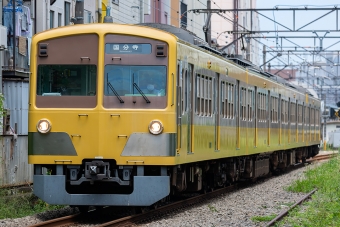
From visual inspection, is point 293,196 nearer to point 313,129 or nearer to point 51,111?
point 51,111

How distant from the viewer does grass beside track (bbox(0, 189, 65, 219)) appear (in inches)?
582

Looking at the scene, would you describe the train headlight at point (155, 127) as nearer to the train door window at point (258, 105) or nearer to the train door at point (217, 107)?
the train door at point (217, 107)

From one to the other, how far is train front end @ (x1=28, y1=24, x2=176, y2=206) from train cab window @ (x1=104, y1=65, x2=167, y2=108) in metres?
0.01

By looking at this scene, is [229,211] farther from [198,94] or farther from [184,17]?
[184,17]

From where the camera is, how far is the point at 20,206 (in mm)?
15680

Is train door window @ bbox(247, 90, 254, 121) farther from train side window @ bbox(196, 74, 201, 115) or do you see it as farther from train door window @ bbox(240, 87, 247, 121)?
train side window @ bbox(196, 74, 201, 115)

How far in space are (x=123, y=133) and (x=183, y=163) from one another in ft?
5.10

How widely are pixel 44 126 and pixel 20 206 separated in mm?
3056

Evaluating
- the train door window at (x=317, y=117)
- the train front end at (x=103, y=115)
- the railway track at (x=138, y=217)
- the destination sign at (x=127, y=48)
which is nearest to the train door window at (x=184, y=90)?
the train front end at (x=103, y=115)

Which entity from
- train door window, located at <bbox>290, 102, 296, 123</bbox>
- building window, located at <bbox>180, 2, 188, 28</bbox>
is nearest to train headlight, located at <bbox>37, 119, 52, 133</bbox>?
train door window, located at <bbox>290, 102, 296, 123</bbox>

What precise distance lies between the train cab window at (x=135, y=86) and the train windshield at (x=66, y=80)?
27 centimetres

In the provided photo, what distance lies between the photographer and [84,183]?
13328 millimetres

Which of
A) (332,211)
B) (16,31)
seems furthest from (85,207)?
(16,31)

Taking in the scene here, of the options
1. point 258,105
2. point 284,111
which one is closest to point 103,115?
point 258,105
